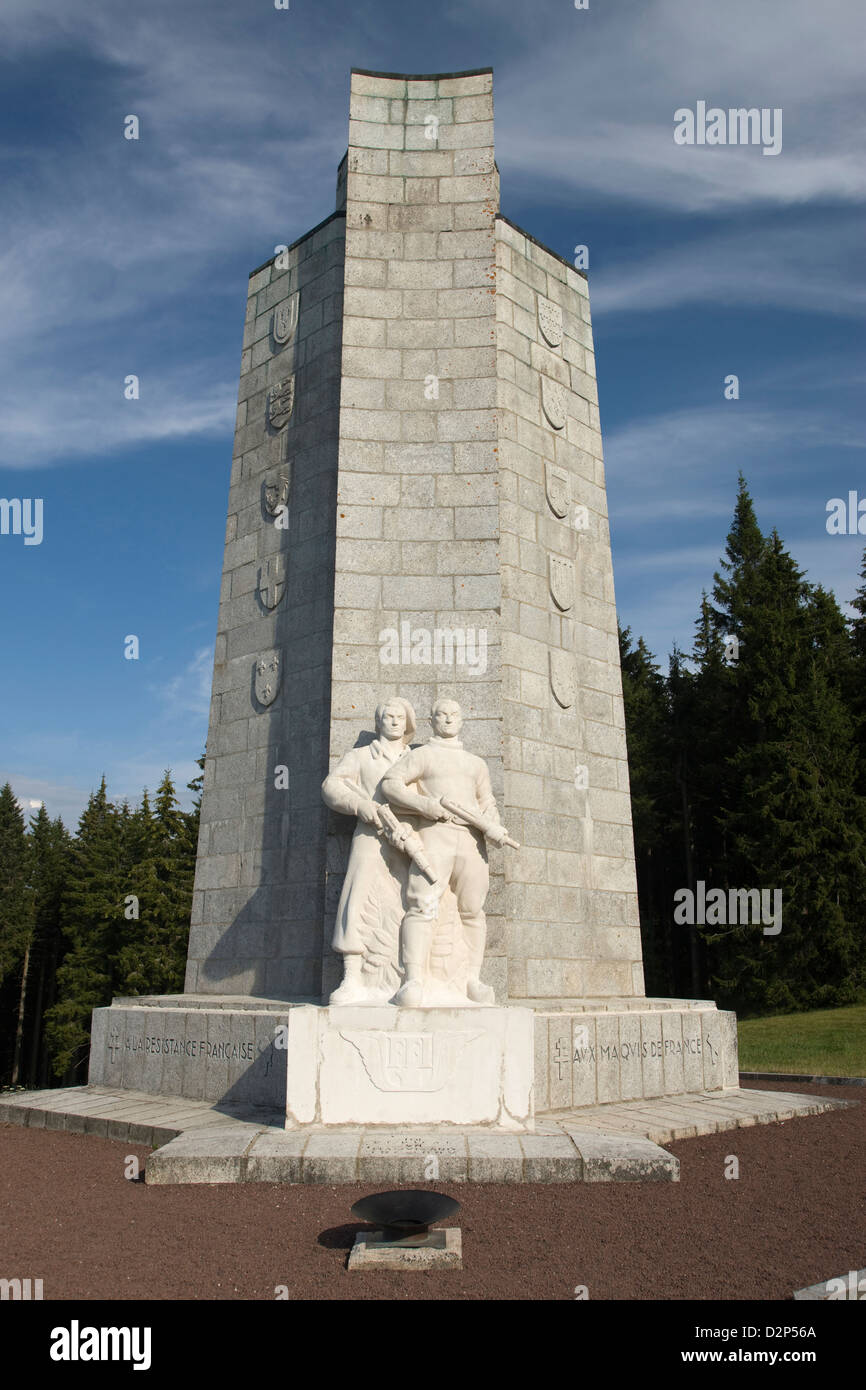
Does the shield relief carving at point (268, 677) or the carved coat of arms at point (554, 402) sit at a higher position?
the carved coat of arms at point (554, 402)

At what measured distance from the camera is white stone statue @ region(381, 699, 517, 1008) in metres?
7.93

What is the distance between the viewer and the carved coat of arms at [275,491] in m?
11.4

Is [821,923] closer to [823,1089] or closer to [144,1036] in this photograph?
[823,1089]

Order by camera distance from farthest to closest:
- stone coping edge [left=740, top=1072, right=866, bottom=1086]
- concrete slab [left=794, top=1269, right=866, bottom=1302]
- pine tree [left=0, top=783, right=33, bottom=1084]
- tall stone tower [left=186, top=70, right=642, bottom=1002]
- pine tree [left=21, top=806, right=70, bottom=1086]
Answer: pine tree [left=21, top=806, right=70, bottom=1086] < pine tree [left=0, top=783, right=33, bottom=1084] < stone coping edge [left=740, top=1072, right=866, bottom=1086] < tall stone tower [left=186, top=70, right=642, bottom=1002] < concrete slab [left=794, top=1269, right=866, bottom=1302]

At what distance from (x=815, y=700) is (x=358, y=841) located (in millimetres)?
24609

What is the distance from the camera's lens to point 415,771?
27.0 ft

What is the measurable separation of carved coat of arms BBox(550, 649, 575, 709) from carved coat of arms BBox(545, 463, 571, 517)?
1758mm

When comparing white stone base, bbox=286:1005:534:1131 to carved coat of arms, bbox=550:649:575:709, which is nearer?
white stone base, bbox=286:1005:534:1131

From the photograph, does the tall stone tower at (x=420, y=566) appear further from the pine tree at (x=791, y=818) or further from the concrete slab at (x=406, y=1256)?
the pine tree at (x=791, y=818)

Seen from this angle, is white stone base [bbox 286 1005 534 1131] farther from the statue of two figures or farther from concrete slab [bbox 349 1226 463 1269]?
concrete slab [bbox 349 1226 463 1269]

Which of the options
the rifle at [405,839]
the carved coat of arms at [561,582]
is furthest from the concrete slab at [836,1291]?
the carved coat of arms at [561,582]

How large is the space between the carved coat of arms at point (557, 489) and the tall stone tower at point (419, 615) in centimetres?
4

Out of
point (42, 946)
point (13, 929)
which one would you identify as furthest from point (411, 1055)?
point (42, 946)

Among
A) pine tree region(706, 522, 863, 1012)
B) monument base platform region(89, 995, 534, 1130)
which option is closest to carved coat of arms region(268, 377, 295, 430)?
monument base platform region(89, 995, 534, 1130)
